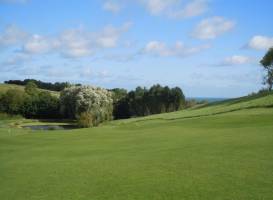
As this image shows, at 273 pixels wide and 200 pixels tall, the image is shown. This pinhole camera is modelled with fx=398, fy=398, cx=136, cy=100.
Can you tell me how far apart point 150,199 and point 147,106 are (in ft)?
329

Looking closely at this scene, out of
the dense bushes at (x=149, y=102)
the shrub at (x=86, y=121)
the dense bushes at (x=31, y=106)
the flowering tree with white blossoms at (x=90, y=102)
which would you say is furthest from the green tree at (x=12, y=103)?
the shrub at (x=86, y=121)

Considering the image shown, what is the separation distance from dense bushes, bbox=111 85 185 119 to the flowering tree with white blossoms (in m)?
15.6

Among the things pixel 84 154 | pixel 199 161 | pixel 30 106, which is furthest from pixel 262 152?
pixel 30 106

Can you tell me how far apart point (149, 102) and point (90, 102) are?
25.8m

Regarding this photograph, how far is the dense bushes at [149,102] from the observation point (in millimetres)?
107537

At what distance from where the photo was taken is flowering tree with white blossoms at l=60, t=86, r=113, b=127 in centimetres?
8856

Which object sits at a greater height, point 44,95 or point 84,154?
point 44,95

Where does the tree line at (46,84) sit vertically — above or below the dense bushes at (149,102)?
above

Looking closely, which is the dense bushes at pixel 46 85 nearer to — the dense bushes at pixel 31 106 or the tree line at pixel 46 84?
the tree line at pixel 46 84

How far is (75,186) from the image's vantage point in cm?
1262

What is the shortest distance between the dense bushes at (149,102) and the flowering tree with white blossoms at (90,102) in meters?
15.6

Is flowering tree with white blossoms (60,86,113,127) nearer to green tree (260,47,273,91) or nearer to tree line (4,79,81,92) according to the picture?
green tree (260,47,273,91)

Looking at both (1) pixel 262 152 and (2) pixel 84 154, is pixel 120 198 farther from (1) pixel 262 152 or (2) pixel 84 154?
(2) pixel 84 154

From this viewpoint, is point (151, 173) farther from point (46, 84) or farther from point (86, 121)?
point (46, 84)
